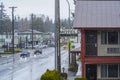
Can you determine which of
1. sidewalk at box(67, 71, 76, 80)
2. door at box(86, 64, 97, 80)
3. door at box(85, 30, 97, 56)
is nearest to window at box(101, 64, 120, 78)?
door at box(86, 64, 97, 80)

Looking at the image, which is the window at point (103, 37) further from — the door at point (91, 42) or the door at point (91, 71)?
the door at point (91, 71)

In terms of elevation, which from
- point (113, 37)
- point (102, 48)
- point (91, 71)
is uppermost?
point (113, 37)

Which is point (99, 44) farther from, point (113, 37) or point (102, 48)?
point (113, 37)

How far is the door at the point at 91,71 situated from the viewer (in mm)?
32562

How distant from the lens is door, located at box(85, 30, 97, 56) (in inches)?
1272

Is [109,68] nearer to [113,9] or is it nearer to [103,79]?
[103,79]

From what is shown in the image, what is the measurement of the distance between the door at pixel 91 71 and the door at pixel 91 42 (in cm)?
95

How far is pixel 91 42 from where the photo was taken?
32.6 meters

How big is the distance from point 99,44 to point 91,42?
630 mm

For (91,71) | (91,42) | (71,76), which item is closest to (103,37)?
(91,42)

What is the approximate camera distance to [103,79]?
32.5 metres

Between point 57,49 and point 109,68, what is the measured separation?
4442 millimetres

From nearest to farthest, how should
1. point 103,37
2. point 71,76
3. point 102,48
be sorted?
point 102,48, point 103,37, point 71,76

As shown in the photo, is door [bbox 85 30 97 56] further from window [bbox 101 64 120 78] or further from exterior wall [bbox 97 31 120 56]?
window [bbox 101 64 120 78]
